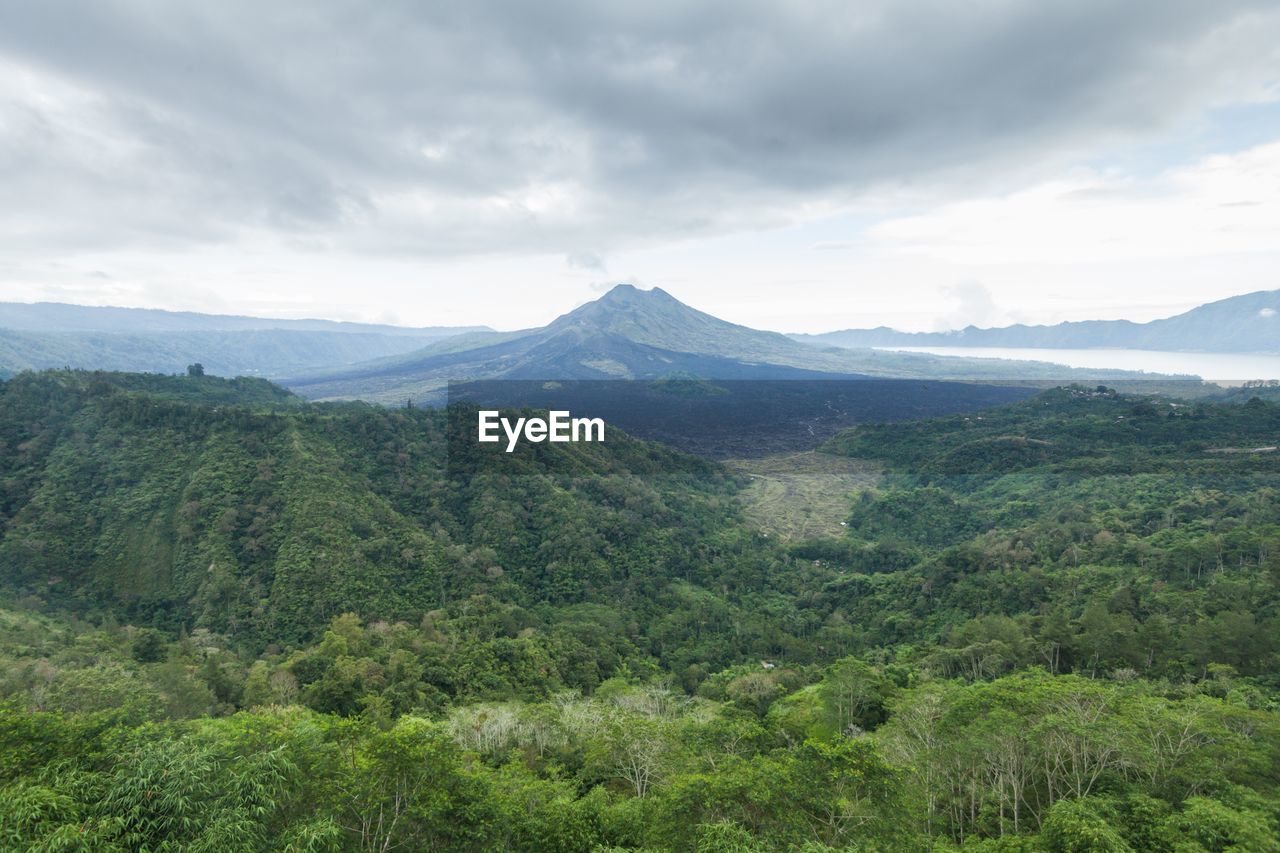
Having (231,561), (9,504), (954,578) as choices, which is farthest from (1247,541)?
(9,504)

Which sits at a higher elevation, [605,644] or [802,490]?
[802,490]

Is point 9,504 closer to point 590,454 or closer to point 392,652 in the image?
point 392,652

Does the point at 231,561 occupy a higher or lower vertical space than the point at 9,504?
lower

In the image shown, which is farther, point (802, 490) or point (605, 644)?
point (802, 490)

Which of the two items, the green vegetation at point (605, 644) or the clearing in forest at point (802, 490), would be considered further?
the clearing in forest at point (802, 490)

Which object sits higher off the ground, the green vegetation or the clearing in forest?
the green vegetation

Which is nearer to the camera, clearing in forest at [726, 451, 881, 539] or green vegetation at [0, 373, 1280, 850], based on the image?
green vegetation at [0, 373, 1280, 850]

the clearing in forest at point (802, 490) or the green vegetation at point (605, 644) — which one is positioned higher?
the green vegetation at point (605, 644)

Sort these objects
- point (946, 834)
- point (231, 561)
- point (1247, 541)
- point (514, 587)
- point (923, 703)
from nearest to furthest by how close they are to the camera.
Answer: point (946, 834) → point (923, 703) → point (1247, 541) → point (231, 561) → point (514, 587)
